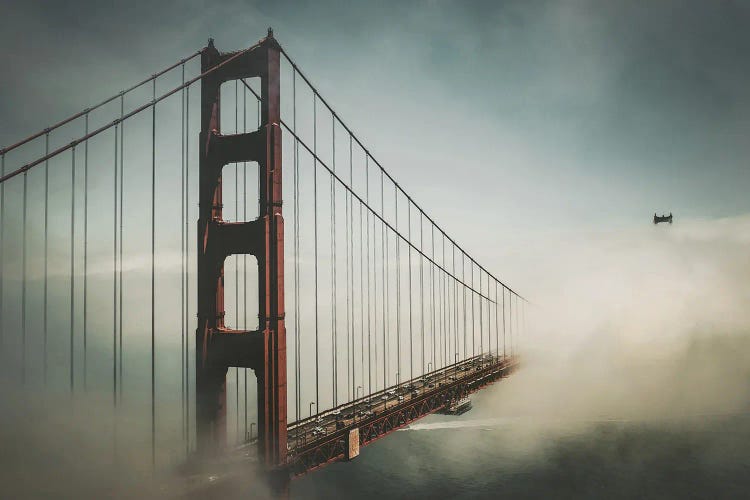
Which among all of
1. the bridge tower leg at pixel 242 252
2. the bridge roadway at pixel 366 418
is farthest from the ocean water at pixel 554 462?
the bridge tower leg at pixel 242 252

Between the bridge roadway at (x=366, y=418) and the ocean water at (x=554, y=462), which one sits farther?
the ocean water at (x=554, y=462)

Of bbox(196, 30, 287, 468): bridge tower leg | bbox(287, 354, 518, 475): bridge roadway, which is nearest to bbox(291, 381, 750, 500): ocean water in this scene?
bbox(287, 354, 518, 475): bridge roadway

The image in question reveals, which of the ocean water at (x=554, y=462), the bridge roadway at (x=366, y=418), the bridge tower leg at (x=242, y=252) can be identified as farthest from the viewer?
the ocean water at (x=554, y=462)

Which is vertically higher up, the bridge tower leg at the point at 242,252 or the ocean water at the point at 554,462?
the bridge tower leg at the point at 242,252

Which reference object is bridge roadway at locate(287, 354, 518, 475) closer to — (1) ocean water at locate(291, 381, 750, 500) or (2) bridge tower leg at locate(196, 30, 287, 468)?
(2) bridge tower leg at locate(196, 30, 287, 468)

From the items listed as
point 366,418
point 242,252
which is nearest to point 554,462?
point 366,418

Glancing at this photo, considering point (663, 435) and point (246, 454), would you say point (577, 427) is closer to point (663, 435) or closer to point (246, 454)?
point (663, 435)

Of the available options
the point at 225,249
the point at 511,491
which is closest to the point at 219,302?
the point at 225,249

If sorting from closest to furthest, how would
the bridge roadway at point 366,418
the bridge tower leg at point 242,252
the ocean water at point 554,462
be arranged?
the bridge tower leg at point 242,252
the bridge roadway at point 366,418
the ocean water at point 554,462

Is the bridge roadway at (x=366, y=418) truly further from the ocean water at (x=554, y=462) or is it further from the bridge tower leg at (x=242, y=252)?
the ocean water at (x=554, y=462)

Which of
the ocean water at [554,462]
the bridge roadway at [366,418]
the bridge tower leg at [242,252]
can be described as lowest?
the ocean water at [554,462]
